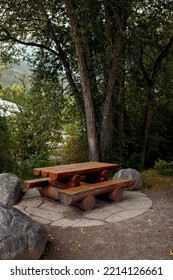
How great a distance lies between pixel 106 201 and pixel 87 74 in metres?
3.60

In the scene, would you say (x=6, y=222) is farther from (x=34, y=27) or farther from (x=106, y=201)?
(x=34, y=27)

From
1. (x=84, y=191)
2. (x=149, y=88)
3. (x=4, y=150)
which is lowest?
(x=84, y=191)

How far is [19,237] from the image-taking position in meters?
3.58

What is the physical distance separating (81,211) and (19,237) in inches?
82.3

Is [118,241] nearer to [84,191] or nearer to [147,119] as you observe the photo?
[84,191]

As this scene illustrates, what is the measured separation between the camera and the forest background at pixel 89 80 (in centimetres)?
805

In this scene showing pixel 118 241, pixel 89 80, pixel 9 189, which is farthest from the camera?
pixel 89 80

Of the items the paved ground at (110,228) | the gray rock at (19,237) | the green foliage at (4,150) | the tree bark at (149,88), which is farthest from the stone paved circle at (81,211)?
the tree bark at (149,88)

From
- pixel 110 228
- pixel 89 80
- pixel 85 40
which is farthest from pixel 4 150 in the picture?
pixel 110 228

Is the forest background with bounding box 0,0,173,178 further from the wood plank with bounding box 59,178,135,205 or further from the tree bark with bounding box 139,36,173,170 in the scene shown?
the wood plank with bounding box 59,178,135,205

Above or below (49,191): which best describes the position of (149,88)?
above

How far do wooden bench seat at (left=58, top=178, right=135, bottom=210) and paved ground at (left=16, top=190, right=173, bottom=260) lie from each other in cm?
14

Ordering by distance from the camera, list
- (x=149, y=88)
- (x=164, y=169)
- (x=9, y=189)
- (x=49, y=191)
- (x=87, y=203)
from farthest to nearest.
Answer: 1. (x=149, y=88)
2. (x=164, y=169)
3. (x=49, y=191)
4. (x=9, y=189)
5. (x=87, y=203)

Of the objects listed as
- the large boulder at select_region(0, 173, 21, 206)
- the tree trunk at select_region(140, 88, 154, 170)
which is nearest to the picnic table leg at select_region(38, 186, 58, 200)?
the large boulder at select_region(0, 173, 21, 206)
